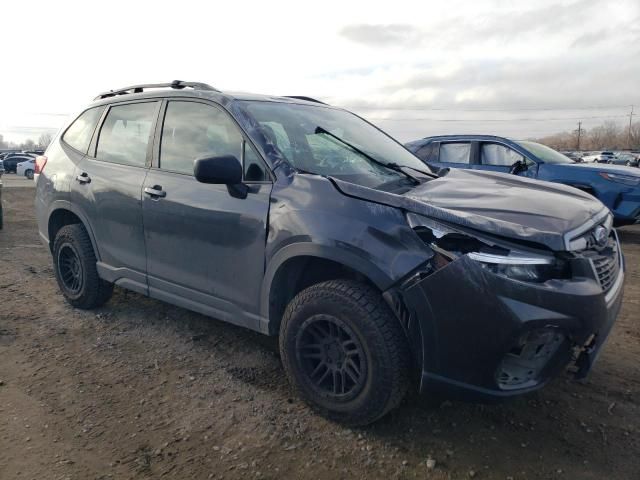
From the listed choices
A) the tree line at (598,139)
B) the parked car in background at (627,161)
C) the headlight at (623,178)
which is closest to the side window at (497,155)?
the headlight at (623,178)

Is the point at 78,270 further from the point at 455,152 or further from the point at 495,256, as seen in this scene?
the point at 455,152

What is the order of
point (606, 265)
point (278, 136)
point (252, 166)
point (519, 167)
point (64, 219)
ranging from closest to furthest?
point (606, 265) < point (252, 166) < point (278, 136) < point (64, 219) < point (519, 167)

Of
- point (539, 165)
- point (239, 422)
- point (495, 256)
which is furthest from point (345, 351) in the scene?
point (539, 165)

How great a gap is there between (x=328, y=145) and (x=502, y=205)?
126 cm

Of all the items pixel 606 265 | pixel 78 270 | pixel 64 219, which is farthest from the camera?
pixel 64 219

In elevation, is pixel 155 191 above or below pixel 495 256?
above

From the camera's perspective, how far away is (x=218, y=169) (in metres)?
2.86

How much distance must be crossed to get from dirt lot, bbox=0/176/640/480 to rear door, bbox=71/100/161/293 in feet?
2.01

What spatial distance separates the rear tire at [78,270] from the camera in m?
4.26

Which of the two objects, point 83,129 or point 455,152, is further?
point 455,152

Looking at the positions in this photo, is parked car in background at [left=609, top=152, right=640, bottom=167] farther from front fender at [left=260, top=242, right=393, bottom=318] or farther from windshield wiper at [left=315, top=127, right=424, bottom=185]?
front fender at [left=260, top=242, right=393, bottom=318]

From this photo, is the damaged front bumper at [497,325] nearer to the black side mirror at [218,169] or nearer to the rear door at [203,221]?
the rear door at [203,221]

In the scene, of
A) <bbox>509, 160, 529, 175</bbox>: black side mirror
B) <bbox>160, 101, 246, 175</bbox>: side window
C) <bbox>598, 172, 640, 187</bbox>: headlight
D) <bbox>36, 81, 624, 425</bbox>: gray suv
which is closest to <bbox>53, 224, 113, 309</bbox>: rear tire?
<bbox>36, 81, 624, 425</bbox>: gray suv

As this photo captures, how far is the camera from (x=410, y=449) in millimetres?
2586
